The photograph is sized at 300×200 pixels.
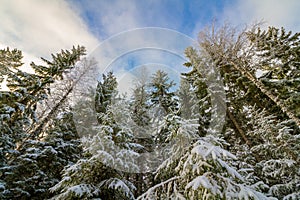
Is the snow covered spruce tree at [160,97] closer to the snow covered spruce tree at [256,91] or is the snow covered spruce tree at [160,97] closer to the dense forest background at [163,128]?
the dense forest background at [163,128]

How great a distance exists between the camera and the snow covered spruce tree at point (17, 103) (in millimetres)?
8992

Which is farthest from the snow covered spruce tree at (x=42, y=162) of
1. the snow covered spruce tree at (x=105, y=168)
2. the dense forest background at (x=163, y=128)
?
the snow covered spruce tree at (x=105, y=168)

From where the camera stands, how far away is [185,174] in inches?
179

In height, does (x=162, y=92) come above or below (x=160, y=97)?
above

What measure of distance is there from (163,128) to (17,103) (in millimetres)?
7664

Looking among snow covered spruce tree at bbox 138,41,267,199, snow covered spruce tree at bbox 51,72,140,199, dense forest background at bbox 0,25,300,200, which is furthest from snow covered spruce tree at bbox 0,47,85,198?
snow covered spruce tree at bbox 138,41,267,199

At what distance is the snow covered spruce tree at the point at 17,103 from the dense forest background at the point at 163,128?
0.19 ft

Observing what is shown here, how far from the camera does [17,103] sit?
9.55 meters

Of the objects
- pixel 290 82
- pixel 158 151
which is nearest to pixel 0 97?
pixel 158 151

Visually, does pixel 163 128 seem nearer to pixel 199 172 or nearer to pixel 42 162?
pixel 199 172

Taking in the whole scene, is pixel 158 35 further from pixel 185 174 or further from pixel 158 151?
pixel 185 174

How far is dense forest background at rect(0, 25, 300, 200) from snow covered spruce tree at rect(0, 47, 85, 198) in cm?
6

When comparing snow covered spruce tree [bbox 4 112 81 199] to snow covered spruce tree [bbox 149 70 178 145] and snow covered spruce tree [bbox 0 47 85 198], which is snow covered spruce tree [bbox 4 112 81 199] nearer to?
snow covered spruce tree [bbox 0 47 85 198]

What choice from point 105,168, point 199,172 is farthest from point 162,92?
point 199,172
